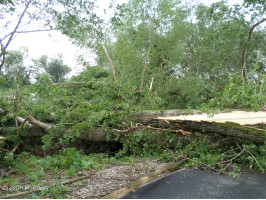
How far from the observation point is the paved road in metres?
2.28

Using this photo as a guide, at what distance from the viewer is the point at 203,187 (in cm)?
251

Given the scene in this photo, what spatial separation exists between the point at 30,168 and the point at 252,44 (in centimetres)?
970

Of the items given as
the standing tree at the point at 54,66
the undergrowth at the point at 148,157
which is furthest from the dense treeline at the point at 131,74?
the standing tree at the point at 54,66

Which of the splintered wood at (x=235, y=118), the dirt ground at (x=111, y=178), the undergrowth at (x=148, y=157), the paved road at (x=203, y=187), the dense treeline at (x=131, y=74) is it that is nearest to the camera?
the paved road at (x=203, y=187)

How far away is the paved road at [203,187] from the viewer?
228 centimetres

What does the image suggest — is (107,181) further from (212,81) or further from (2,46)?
(212,81)

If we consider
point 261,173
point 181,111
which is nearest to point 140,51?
point 181,111

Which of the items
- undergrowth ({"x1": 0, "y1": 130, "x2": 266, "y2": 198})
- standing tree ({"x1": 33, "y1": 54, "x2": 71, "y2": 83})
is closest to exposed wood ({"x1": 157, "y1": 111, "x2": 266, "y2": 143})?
undergrowth ({"x1": 0, "y1": 130, "x2": 266, "y2": 198})

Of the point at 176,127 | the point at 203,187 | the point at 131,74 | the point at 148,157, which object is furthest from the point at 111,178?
the point at 131,74

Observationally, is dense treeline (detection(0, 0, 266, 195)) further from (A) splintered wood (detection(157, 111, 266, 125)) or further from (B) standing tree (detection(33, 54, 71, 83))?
(B) standing tree (detection(33, 54, 71, 83))

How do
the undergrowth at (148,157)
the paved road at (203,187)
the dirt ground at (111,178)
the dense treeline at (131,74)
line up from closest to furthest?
1. the paved road at (203,187)
2. the dirt ground at (111,178)
3. the undergrowth at (148,157)
4. the dense treeline at (131,74)

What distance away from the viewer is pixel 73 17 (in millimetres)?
5434

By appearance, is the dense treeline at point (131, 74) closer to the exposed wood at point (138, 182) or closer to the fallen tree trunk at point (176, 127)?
the fallen tree trunk at point (176, 127)

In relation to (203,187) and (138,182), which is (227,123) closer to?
(203,187)
